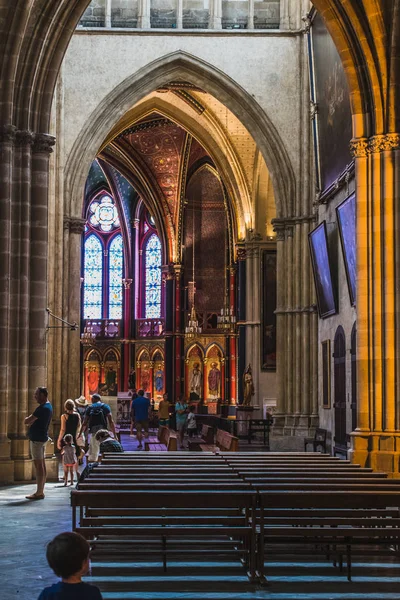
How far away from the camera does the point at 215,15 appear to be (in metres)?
26.0

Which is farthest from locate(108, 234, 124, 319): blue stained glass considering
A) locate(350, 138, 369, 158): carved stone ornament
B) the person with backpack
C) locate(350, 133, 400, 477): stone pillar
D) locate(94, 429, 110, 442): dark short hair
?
locate(94, 429, 110, 442): dark short hair

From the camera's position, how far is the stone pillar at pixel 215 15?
2597cm

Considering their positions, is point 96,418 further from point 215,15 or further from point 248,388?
point 248,388

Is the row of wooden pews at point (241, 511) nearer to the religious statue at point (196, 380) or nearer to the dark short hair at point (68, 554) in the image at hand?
the dark short hair at point (68, 554)

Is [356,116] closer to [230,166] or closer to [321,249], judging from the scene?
[321,249]

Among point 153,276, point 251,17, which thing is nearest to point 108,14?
point 251,17

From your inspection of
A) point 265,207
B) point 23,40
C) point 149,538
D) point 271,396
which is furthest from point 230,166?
point 149,538

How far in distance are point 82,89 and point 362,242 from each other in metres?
13.2

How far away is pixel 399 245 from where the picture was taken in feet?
46.4

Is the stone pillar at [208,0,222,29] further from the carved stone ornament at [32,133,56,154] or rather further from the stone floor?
the stone floor

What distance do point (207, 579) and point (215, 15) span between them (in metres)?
20.9

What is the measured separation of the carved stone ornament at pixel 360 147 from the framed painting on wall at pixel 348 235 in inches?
106

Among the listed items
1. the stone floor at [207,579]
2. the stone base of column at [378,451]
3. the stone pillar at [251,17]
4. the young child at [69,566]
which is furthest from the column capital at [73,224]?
the young child at [69,566]

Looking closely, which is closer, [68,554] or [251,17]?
[68,554]
